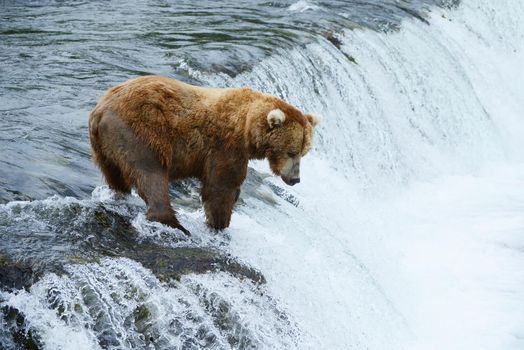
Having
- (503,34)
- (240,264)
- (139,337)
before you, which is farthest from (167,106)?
(503,34)

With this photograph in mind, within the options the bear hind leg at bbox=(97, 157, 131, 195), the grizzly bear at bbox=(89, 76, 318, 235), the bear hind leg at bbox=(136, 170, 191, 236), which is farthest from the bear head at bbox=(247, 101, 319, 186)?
the bear hind leg at bbox=(97, 157, 131, 195)

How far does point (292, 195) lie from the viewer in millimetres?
8000

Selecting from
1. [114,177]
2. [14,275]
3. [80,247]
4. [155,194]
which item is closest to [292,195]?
[114,177]

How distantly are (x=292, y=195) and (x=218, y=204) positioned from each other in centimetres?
239

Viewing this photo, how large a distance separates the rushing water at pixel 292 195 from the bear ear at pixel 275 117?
2.82 feet

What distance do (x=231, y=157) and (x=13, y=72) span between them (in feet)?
15.1

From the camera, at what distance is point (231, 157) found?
5.62 meters

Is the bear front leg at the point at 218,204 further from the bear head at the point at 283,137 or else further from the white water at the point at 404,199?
the bear head at the point at 283,137

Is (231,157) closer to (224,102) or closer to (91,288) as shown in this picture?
(224,102)

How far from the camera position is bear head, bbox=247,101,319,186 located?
563 cm

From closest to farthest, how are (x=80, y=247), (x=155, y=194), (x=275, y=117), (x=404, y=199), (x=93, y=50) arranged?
1. (x=80, y=247)
2. (x=155, y=194)
3. (x=275, y=117)
4. (x=93, y=50)
5. (x=404, y=199)

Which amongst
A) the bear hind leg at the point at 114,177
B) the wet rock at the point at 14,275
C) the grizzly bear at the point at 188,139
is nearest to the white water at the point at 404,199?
the grizzly bear at the point at 188,139

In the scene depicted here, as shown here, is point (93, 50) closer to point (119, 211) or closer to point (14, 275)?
point (119, 211)

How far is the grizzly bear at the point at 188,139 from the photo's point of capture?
210 inches
